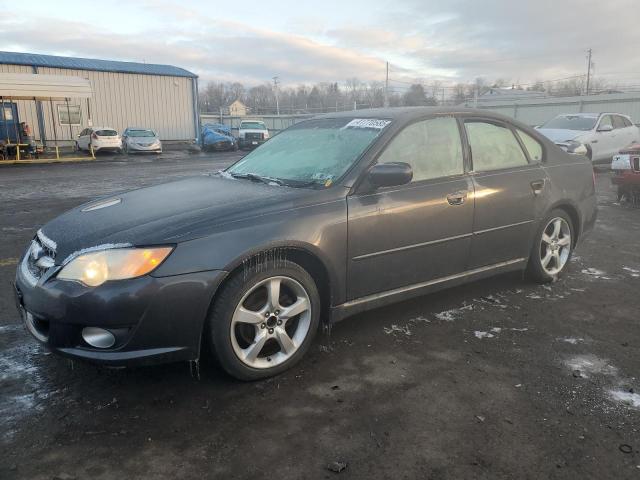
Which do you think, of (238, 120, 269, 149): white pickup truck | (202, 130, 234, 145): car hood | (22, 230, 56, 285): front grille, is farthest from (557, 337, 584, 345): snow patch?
(202, 130, 234, 145): car hood

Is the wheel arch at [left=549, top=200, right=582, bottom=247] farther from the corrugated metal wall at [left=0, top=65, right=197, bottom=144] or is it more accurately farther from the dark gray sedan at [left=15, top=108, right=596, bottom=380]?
the corrugated metal wall at [left=0, top=65, right=197, bottom=144]

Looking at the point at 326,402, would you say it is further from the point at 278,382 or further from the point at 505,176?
the point at 505,176

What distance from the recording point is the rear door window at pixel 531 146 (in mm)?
4484

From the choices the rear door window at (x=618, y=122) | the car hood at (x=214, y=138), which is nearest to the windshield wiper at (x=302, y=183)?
the rear door window at (x=618, y=122)

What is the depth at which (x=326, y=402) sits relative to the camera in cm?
279

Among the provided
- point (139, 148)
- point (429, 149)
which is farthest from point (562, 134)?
point (139, 148)

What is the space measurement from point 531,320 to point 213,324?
2444mm

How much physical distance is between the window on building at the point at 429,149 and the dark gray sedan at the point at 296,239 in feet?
0.04

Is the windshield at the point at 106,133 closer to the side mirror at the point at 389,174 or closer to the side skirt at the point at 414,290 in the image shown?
the side skirt at the point at 414,290

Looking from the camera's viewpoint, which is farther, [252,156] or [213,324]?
[252,156]

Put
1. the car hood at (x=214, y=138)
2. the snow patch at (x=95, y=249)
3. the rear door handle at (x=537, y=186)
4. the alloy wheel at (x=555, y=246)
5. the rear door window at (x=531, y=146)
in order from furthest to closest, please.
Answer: the car hood at (x=214, y=138)
the alloy wheel at (x=555, y=246)
the rear door window at (x=531, y=146)
the rear door handle at (x=537, y=186)
the snow patch at (x=95, y=249)

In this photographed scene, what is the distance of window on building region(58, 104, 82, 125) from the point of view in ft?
89.1

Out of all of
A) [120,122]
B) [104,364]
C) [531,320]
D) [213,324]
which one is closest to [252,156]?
[213,324]

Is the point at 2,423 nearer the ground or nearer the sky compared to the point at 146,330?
nearer the ground
